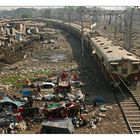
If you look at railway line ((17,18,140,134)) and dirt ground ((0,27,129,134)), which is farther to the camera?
dirt ground ((0,27,129,134))

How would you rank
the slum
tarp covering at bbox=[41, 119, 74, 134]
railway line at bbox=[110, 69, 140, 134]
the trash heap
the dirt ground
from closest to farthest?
tarp covering at bbox=[41, 119, 74, 134], the trash heap, the slum, railway line at bbox=[110, 69, 140, 134], the dirt ground

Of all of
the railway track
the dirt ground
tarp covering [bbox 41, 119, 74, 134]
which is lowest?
the dirt ground

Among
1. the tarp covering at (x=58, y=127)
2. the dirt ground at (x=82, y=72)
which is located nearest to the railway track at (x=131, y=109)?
the dirt ground at (x=82, y=72)

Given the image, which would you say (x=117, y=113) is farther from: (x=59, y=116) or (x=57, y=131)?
(x=57, y=131)

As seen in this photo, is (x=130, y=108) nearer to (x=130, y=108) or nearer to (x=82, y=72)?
(x=130, y=108)

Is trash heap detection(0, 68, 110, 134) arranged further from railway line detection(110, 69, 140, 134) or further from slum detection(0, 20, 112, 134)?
railway line detection(110, 69, 140, 134)

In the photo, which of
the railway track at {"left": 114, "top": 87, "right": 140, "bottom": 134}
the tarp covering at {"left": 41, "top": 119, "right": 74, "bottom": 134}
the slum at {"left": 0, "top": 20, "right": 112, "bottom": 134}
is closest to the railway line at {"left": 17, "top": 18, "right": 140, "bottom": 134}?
the railway track at {"left": 114, "top": 87, "right": 140, "bottom": 134}

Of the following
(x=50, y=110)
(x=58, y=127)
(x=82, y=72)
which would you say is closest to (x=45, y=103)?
(x=50, y=110)

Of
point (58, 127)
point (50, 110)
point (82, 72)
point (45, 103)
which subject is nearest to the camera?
point (58, 127)
